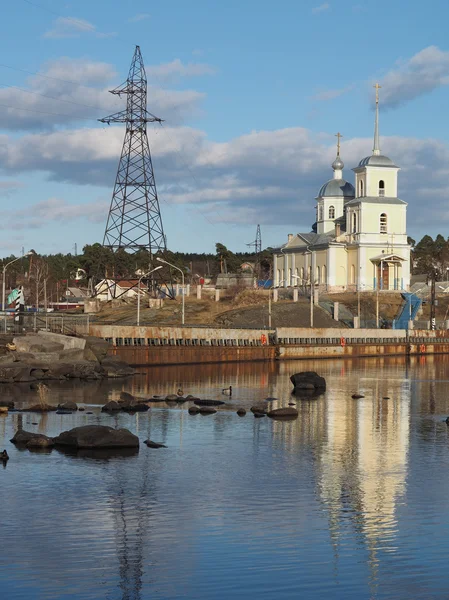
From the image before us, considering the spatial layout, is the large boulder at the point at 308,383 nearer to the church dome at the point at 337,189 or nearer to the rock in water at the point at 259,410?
the rock in water at the point at 259,410

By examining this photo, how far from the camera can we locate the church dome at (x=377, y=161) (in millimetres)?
148250

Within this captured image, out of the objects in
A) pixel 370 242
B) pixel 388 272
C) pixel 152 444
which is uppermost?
pixel 370 242

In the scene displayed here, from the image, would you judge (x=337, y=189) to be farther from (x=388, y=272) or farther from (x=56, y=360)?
(x=56, y=360)

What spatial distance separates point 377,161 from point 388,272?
1680 centimetres

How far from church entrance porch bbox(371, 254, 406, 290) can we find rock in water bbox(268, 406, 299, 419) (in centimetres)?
9130

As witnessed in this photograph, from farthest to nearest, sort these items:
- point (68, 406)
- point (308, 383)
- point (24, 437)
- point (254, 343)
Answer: point (254, 343) < point (308, 383) < point (68, 406) < point (24, 437)

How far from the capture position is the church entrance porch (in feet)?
477

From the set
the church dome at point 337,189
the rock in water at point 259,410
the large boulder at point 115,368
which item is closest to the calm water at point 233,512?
the rock in water at point 259,410

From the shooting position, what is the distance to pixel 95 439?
4109cm

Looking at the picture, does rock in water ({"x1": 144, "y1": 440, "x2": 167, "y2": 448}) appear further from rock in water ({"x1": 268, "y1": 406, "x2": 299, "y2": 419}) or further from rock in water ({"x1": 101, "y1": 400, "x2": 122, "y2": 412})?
rock in water ({"x1": 268, "y1": 406, "x2": 299, "y2": 419})

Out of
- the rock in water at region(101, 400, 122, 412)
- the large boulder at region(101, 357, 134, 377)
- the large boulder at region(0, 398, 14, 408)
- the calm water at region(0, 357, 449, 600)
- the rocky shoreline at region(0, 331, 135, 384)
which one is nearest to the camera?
the calm water at region(0, 357, 449, 600)

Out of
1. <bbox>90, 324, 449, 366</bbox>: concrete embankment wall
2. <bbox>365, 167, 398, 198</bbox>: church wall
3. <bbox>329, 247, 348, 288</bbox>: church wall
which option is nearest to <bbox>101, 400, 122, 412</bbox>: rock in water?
<bbox>90, 324, 449, 366</bbox>: concrete embankment wall

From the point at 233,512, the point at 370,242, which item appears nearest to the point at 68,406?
the point at 233,512

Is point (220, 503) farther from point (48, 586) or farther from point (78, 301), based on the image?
point (78, 301)
